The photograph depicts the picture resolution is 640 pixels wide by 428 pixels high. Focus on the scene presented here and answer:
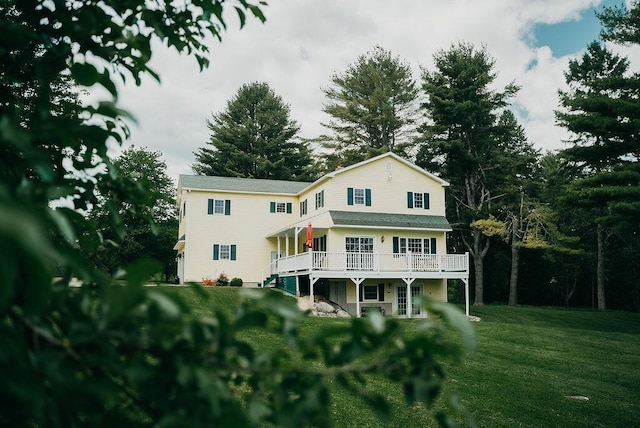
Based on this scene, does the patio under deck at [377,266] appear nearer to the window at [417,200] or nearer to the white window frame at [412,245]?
the white window frame at [412,245]

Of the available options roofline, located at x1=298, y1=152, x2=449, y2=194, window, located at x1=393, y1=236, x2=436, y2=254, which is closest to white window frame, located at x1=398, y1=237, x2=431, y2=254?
window, located at x1=393, y1=236, x2=436, y2=254

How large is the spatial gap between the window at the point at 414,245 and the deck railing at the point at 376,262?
1241 mm

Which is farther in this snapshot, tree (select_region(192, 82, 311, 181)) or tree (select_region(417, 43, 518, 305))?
tree (select_region(192, 82, 311, 181))

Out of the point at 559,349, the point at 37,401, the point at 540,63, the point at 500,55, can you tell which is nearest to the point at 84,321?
the point at 37,401

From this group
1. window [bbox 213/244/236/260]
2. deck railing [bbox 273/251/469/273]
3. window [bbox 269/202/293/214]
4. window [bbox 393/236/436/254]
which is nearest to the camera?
deck railing [bbox 273/251/469/273]

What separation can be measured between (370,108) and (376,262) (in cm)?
2076

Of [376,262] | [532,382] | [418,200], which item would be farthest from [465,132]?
[532,382]

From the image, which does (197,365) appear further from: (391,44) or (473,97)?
(391,44)

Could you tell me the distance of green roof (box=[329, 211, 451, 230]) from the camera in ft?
71.9

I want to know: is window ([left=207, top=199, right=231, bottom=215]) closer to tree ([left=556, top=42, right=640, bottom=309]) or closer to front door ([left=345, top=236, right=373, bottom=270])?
front door ([left=345, top=236, right=373, bottom=270])

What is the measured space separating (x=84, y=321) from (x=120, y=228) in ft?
3.11

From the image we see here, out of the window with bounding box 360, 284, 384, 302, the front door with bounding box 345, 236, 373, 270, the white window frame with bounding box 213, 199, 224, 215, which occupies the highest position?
the white window frame with bounding box 213, 199, 224, 215

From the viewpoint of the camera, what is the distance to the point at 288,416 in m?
0.98

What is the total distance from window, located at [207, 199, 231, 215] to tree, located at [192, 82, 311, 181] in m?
14.1
